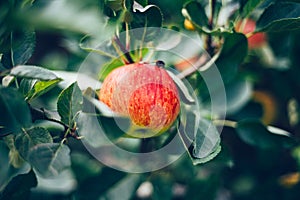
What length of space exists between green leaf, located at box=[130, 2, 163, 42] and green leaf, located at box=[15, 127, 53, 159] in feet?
0.69

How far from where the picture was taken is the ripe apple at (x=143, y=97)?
0.76 metres

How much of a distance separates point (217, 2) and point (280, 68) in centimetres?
46

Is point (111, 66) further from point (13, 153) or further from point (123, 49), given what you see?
point (13, 153)

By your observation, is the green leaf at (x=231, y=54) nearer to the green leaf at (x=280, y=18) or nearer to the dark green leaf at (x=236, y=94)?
the green leaf at (x=280, y=18)

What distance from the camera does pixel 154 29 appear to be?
83cm

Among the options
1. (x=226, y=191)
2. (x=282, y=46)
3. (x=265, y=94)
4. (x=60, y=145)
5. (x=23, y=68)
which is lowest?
(x=226, y=191)

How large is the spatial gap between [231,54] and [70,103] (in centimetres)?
35

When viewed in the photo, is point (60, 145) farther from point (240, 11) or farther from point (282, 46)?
point (282, 46)

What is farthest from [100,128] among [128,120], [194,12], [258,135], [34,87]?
[258,135]

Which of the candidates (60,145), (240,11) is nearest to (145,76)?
(60,145)

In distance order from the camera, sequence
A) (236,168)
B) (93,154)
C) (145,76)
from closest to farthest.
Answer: (145,76)
(93,154)
(236,168)

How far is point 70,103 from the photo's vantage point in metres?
0.75

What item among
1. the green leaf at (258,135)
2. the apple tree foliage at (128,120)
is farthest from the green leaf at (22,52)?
the green leaf at (258,135)

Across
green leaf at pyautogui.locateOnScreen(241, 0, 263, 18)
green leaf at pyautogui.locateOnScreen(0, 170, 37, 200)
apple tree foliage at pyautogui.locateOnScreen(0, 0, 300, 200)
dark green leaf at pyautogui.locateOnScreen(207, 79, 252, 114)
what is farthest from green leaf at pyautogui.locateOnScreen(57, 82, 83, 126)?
dark green leaf at pyautogui.locateOnScreen(207, 79, 252, 114)
